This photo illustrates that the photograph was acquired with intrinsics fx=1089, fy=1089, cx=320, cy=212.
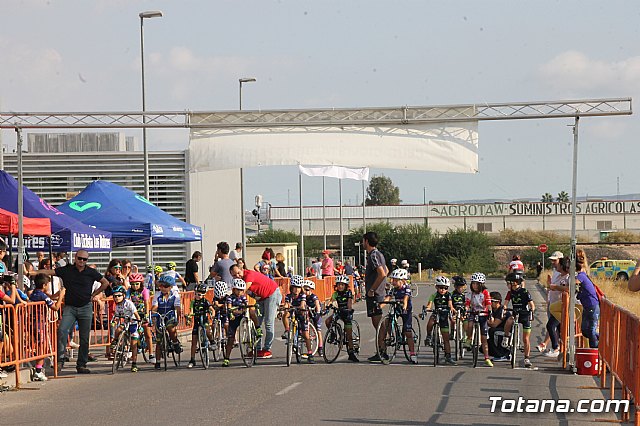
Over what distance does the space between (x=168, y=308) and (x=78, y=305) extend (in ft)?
5.11

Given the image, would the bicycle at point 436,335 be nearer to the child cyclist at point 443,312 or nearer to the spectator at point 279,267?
the child cyclist at point 443,312

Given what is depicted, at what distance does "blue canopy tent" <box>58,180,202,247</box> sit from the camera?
24891 millimetres

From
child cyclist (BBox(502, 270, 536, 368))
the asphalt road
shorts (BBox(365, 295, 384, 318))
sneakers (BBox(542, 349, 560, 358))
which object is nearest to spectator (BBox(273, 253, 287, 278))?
the asphalt road

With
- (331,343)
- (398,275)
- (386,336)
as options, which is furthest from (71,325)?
(398,275)

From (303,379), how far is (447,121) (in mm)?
7582

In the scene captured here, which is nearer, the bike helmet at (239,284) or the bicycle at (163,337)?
the bicycle at (163,337)

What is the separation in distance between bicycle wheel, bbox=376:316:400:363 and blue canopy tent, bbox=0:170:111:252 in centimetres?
659

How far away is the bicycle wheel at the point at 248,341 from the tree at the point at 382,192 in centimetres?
15127

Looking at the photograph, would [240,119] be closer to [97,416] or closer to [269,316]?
[269,316]

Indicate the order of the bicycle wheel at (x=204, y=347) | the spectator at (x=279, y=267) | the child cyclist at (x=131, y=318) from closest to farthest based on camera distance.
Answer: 1. the bicycle wheel at (x=204, y=347)
2. the child cyclist at (x=131, y=318)
3. the spectator at (x=279, y=267)

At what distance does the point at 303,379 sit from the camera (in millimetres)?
15586

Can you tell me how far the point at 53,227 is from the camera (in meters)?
21.6

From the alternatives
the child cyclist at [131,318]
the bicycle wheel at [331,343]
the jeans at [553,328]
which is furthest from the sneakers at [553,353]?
the child cyclist at [131,318]

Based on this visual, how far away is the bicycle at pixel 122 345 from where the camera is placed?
17734 mm
